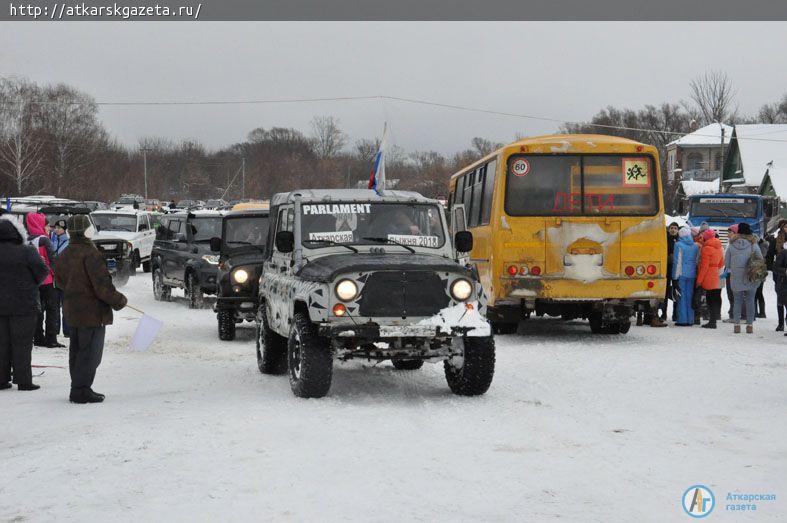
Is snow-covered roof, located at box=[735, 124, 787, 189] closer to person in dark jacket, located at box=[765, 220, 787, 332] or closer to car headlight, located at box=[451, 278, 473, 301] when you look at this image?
person in dark jacket, located at box=[765, 220, 787, 332]

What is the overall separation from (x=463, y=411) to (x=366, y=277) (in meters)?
1.52

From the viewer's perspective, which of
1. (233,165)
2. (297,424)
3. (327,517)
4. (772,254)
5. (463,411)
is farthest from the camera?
(233,165)

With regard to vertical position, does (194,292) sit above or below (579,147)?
below

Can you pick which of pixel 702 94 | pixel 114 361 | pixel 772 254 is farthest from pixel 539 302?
pixel 702 94

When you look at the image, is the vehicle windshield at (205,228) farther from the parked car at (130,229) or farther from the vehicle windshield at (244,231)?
the parked car at (130,229)

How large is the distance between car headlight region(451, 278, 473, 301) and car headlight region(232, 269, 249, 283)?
251 inches

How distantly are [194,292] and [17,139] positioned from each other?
63569mm

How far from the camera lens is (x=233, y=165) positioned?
110188 mm

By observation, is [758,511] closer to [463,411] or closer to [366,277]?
[463,411]

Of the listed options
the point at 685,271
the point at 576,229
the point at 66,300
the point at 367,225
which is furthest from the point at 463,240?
the point at 685,271

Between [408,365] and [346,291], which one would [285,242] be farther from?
[408,365]

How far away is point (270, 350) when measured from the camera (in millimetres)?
11695

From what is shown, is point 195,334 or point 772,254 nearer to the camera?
point 195,334

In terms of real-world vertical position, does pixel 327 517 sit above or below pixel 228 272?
below
